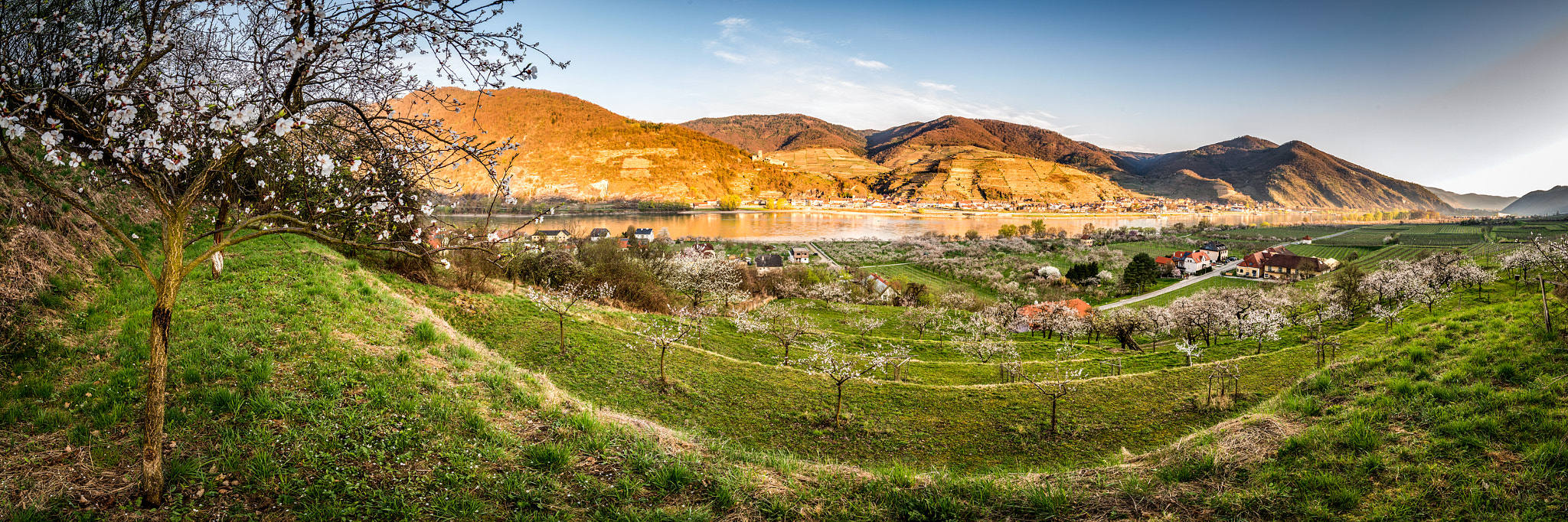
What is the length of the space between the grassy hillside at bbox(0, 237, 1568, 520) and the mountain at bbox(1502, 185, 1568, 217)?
14173 cm

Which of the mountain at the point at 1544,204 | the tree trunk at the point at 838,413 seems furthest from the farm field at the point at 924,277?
the mountain at the point at 1544,204

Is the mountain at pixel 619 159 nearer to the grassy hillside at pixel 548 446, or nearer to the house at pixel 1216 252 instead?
the house at pixel 1216 252

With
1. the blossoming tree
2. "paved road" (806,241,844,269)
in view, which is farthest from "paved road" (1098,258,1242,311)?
the blossoming tree

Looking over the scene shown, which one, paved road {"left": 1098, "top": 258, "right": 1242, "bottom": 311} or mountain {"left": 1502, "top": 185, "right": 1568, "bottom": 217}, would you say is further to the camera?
mountain {"left": 1502, "top": 185, "right": 1568, "bottom": 217}

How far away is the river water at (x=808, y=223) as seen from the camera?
85.9 meters

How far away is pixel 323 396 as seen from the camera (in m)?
5.16

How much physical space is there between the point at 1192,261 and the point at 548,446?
231 feet

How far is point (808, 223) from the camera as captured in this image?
378 feet

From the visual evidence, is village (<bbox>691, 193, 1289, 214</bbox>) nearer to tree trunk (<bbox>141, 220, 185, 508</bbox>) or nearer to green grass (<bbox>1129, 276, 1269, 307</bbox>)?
green grass (<bbox>1129, 276, 1269, 307</bbox>)

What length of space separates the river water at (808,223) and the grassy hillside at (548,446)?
202 feet

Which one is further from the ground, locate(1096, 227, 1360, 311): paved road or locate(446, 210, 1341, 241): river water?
locate(446, 210, 1341, 241): river water

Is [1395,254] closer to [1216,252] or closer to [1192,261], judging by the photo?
[1216,252]

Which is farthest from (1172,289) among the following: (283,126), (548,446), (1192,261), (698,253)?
(283,126)

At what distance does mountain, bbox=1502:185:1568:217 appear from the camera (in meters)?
Result: 104
